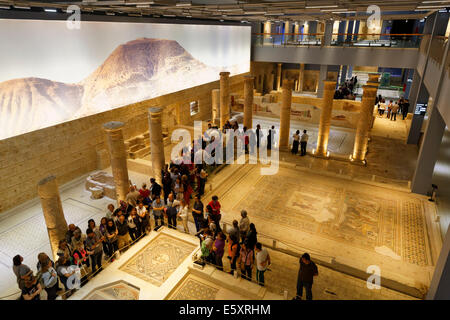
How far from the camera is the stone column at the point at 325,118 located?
1215cm

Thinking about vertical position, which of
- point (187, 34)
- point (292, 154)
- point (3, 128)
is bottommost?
point (292, 154)

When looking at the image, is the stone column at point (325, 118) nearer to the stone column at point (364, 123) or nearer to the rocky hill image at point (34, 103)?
the stone column at point (364, 123)

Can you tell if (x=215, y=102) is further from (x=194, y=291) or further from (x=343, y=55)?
(x=194, y=291)

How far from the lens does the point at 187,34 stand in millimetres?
15164

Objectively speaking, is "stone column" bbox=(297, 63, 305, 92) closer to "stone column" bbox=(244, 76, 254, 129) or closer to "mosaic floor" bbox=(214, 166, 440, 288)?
"stone column" bbox=(244, 76, 254, 129)

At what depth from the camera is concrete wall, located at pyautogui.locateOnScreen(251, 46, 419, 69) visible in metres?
16.5

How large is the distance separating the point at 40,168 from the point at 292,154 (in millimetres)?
9337

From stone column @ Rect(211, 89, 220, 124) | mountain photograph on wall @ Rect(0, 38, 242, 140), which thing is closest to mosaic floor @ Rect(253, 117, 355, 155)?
stone column @ Rect(211, 89, 220, 124)

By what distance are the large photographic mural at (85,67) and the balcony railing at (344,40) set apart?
5.91 metres

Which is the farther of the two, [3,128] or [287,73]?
[287,73]

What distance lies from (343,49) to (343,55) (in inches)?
13.3
